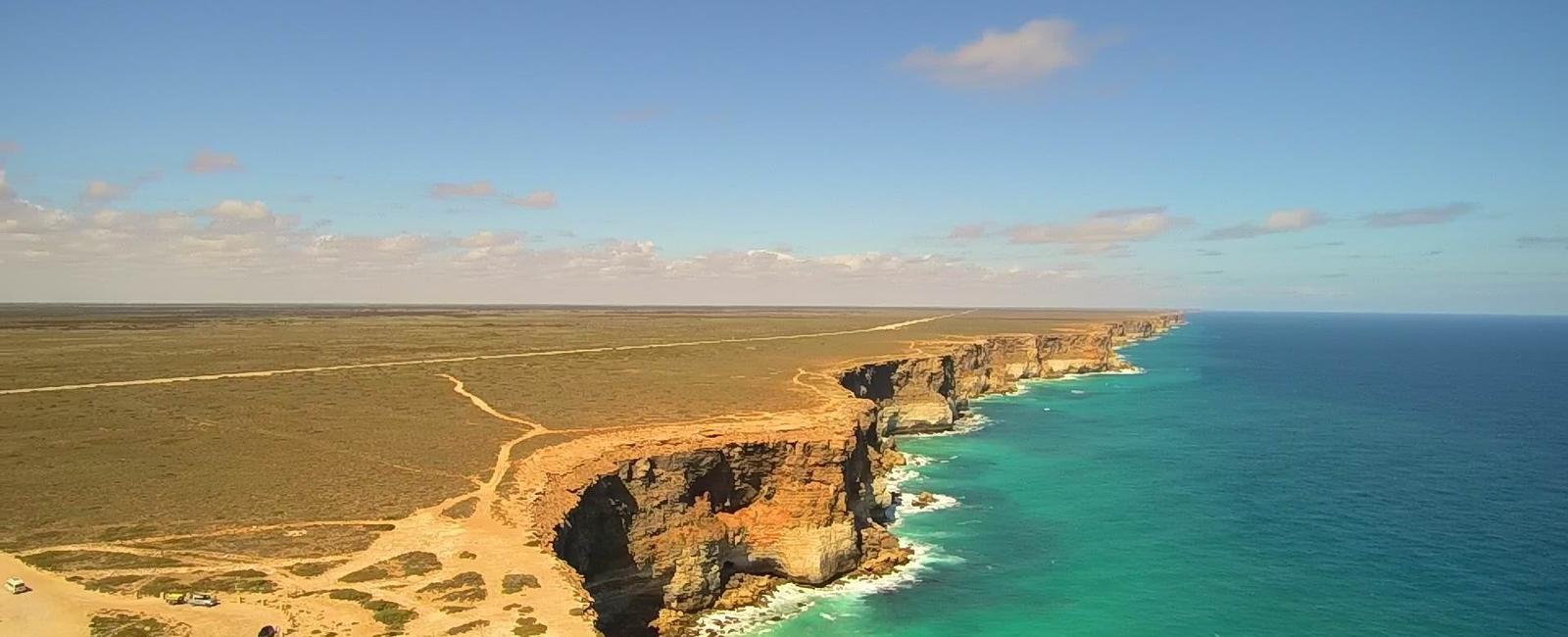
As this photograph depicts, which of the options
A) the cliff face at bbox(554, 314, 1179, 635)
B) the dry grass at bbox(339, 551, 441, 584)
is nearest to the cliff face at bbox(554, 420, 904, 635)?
the cliff face at bbox(554, 314, 1179, 635)

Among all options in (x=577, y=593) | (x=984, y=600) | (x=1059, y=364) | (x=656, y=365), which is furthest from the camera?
(x=1059, y=364)

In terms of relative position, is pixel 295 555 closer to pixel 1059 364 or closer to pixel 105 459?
pixel 105 459

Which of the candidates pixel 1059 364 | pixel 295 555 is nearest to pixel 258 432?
pixel 295 555

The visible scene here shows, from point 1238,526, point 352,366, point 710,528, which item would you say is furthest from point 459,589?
point 352,366

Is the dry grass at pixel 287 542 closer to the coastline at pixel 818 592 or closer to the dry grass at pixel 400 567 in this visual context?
the dry grass at pixel 400 567

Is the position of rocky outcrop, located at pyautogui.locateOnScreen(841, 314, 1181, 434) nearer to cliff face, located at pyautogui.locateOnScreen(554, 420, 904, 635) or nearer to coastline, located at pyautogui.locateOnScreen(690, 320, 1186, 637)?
coastline, located at pyautogui.locateOnScreen(690, 320, 1186, 637)

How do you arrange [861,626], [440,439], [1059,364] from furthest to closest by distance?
1. [1059,364]
2. [440,439]
3. [861,626]

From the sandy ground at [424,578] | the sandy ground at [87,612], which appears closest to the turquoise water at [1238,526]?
the sandy ground at [424,578]
